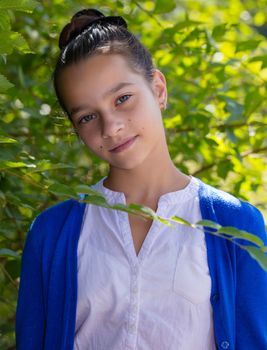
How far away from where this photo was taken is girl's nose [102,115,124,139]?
4.61ft

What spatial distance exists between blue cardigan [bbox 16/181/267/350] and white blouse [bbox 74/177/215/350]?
3 centimetres

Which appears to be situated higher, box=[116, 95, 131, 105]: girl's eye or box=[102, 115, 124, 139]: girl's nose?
box=[116, 95, 131, 105]: girl's eye

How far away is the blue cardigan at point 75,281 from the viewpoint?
4.52ft

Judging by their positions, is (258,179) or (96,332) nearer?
(96,332)

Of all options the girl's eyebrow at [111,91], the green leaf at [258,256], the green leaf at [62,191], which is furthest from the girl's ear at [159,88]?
the green leaf at [258,256]

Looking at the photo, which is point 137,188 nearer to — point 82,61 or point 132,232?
point 132,232

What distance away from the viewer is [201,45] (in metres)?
2.01

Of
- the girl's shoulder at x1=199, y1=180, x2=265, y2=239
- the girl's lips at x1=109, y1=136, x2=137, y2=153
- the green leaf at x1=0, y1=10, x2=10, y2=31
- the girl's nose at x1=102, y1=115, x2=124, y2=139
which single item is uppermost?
the green leaf at x1=0, y1=10, x2=10, y2=31

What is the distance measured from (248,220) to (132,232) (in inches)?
9.5

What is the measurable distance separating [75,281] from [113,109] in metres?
0.35

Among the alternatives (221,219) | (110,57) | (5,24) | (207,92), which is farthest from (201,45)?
(5,24)

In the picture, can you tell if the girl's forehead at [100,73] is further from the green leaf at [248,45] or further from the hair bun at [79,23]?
the green leaf at [248,45]

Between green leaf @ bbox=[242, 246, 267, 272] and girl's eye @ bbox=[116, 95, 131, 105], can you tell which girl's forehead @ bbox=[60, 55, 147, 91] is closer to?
girl's eye @ bbox=[116, 95, 131, 105]

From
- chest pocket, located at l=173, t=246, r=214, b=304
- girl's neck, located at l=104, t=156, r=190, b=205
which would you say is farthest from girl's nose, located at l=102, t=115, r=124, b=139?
chest pocket, located at l=173, t=246, r=214, b=304
